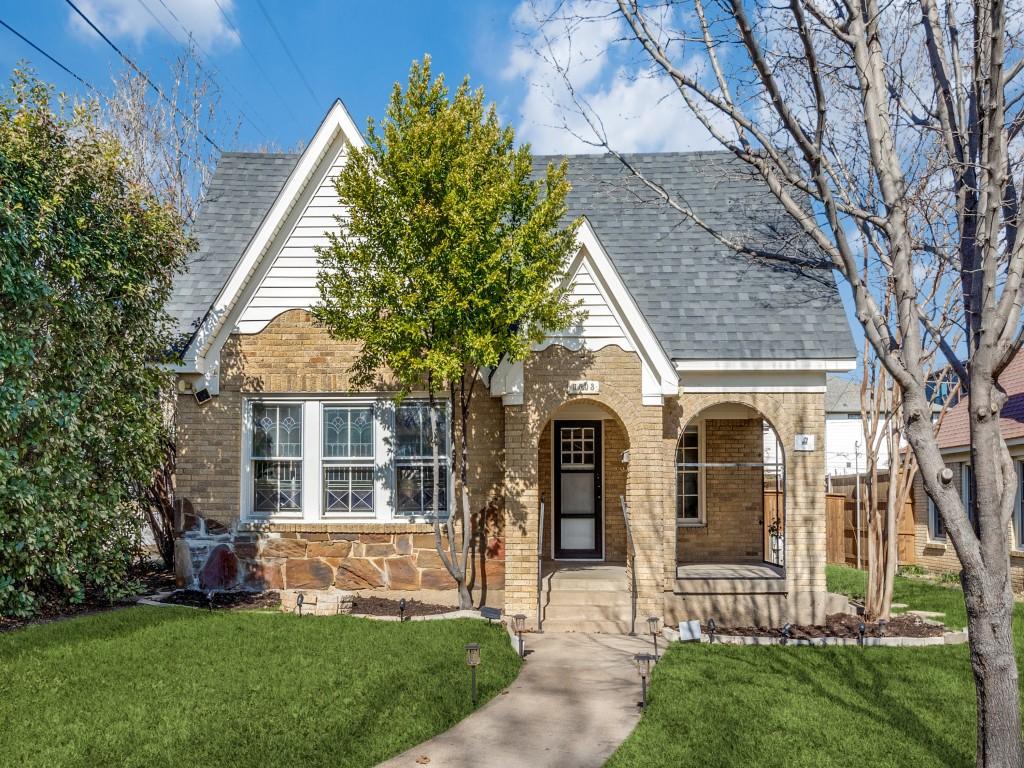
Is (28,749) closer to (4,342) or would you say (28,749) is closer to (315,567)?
(4,342)

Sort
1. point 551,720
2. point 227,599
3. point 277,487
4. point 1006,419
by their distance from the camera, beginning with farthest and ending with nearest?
1. point 1006,419
2. point 277,487
3. point 227,599
4. point 551,720

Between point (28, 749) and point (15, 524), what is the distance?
3675 mm

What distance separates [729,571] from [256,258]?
8.08 m

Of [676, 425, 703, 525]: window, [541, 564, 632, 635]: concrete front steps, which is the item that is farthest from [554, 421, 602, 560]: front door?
[541, 564, 632, 635]: concrete front steps

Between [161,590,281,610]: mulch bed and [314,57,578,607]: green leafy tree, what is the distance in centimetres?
342

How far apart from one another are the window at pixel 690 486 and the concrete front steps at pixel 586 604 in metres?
3.05

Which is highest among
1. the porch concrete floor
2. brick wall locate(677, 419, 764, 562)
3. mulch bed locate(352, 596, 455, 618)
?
brick wall locate(677, 419, 764, 562)

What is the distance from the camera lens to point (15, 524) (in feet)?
27.7

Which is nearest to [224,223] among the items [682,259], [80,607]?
[80,607]

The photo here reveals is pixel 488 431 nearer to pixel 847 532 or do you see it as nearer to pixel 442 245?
pixel 442 245

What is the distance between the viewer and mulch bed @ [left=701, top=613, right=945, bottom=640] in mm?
9852

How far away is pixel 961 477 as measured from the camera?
704 inches

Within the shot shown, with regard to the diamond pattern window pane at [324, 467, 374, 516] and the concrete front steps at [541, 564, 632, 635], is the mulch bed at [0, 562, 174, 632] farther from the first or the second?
the concrete front steps at [541, 564, 632, 635]

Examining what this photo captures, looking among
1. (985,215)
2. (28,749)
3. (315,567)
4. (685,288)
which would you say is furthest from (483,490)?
(985,215)
